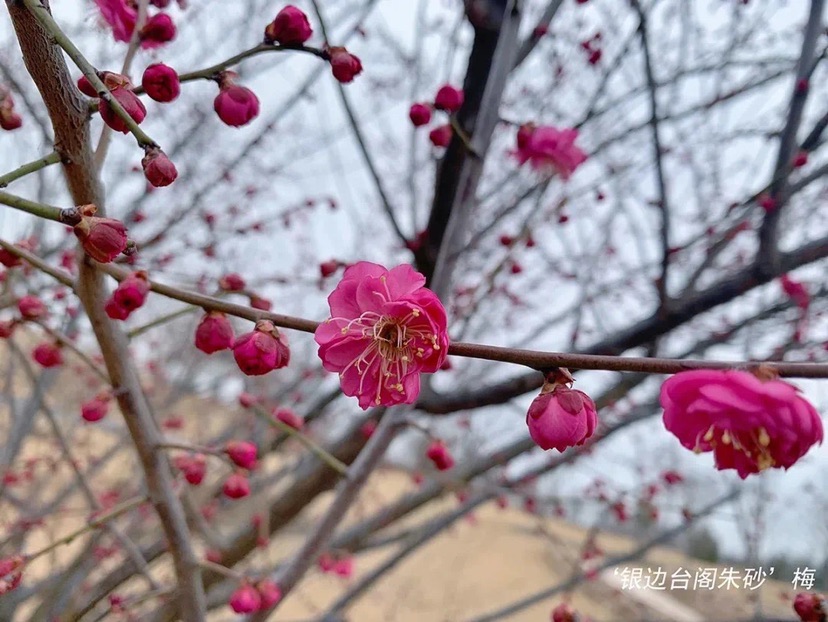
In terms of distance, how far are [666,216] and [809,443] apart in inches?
52.8

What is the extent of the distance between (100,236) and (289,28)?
1.41 feet

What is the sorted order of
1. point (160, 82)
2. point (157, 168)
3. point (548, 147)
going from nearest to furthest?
point (157, 168), point (160, 82), point (548, 147)

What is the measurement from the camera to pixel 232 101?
2.89 ft

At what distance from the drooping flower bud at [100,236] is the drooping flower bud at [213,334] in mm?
197

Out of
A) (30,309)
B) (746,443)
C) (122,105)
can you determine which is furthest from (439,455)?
(122,105)

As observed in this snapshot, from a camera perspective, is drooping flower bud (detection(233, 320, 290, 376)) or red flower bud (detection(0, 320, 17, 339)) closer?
drooping flower bud (detection(233, 320, 290, 376))

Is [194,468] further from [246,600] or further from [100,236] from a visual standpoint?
[100,236]

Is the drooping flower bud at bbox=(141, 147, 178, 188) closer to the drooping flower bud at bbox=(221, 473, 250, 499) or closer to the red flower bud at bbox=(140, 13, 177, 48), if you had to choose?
the red flower bud at bbox=(140, 13, 177, 48)

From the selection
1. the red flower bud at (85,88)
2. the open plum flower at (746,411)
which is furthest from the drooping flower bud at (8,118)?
the open plum flower at (746,411)

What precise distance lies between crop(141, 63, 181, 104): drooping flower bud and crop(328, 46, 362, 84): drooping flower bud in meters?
0.26

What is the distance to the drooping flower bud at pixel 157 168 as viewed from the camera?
70cm

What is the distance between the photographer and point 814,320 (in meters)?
2.43

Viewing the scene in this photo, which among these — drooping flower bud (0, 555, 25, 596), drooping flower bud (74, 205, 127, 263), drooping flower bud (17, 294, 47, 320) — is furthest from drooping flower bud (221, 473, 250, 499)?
drooping flower bud (74, 205, 127, 263)

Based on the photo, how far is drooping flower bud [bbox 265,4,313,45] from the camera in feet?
2.82
